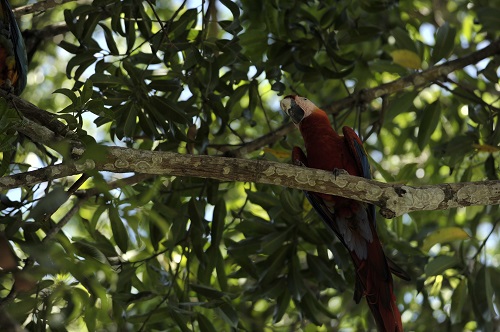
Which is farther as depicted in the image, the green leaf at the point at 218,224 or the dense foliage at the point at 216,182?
the green leaf at the point at 218,224

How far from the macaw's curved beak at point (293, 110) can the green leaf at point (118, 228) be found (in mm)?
904

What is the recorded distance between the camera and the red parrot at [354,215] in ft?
7.94

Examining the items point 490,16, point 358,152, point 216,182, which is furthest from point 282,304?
point 490,16

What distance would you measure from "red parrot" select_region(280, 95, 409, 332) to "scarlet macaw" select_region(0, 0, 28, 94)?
1.17 meters

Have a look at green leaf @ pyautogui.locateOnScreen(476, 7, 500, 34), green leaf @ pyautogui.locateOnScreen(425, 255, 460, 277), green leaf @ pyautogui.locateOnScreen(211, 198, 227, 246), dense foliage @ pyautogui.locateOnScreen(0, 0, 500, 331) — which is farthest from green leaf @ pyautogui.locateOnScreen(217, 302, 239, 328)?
green leaf @ pyautogui.locateOnScreen(476, 7, 500, 34)

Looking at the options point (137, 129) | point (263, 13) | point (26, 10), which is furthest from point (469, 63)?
point (26, 10)

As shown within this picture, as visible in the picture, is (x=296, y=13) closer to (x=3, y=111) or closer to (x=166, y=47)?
(x=166, y=47)

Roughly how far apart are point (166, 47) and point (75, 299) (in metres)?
1.24

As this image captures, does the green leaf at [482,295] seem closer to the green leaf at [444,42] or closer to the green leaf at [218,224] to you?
the green leaf at [444,42]

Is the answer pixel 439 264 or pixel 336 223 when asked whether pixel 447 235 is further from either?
pixel 336 223

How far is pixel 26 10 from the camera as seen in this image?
248 centimetres

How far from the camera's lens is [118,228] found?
2.46 metres

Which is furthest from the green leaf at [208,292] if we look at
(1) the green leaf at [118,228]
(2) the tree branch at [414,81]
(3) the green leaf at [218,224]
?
(2) the tree branch at [414,81]

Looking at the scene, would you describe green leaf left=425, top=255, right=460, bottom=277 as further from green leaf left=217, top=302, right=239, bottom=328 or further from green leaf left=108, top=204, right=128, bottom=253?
green leaf left=108, top=204, right=128, bottom=253
